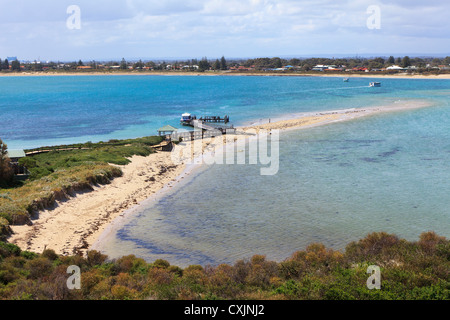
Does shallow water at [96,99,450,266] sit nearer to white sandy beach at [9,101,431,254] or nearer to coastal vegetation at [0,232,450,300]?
white sandy beach at [9,101,431,254]

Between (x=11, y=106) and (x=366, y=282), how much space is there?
288ft

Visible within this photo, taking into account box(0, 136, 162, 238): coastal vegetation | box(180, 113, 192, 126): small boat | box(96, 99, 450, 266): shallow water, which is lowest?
box(96, 99, 450, 266): shallow water

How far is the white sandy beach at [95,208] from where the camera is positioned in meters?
18.1

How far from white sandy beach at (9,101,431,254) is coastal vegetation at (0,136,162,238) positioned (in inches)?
19.6

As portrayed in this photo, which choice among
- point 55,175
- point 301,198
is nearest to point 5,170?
point 55,175

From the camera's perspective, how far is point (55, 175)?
83.7 ft

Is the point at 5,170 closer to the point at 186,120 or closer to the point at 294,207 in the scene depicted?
the point at 294,207

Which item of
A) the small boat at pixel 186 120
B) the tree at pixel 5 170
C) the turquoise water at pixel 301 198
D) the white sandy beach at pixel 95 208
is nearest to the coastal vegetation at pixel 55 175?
the tree at pixel 5 170

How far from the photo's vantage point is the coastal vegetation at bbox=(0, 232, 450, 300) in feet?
37.4

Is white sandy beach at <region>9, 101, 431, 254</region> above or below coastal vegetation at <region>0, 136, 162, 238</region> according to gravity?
below

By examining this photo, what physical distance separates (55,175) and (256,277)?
16.9m

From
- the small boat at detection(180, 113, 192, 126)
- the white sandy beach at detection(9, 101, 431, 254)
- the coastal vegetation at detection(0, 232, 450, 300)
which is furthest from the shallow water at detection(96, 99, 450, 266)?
the small boat at detection(180, 113, 192, 126)
